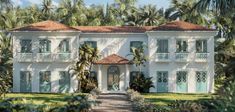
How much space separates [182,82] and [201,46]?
3.86 m

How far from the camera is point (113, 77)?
144 feet

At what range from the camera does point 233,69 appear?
35562 mm

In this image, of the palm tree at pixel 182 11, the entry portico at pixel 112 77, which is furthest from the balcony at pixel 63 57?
the palm tree at pixel 182 11

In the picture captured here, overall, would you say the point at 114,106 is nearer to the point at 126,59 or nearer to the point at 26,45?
the point at 126,59

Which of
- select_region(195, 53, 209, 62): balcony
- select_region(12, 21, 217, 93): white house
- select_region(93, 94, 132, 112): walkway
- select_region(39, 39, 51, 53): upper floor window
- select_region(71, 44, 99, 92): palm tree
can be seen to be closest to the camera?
select_region(93, 94, 132, 112): walkway

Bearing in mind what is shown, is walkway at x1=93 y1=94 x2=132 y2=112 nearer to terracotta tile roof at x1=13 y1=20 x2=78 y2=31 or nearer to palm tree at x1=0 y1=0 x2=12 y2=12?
palm tree at x1=0 y1=0 x2=12 y2=12

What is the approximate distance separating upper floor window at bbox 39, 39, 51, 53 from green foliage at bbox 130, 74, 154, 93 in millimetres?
8560

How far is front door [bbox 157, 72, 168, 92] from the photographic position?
142ft

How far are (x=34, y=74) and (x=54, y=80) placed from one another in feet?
6.46

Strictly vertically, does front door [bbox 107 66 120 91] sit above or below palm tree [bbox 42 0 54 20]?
below

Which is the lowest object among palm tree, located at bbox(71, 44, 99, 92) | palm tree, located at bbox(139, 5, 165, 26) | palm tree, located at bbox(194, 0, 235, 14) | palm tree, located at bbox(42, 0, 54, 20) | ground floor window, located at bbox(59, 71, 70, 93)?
ground floor window, located at bbox(59, 71, 70, 93)

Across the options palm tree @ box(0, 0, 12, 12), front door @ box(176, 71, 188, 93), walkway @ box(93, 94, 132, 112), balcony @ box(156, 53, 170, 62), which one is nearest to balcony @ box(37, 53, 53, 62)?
palm tree @ box(0, 0, 12, 12)

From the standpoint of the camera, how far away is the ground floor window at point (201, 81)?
43.2 m

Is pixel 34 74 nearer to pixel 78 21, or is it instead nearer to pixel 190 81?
pixel 190 81
